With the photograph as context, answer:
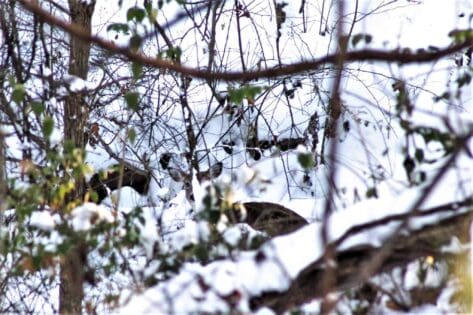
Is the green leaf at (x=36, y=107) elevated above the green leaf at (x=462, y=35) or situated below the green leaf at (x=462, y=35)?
above

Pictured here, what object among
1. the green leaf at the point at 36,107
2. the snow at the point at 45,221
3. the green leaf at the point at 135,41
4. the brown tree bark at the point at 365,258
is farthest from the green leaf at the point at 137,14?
the brown tree bark at the point at 365,258

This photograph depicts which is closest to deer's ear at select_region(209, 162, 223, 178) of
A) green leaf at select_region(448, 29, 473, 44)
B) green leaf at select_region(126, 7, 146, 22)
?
green leaf at select_region(126, 7, 146, 22)

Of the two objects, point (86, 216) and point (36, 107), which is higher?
point (36, 107)

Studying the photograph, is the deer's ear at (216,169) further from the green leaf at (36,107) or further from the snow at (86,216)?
the snow at (86,216)

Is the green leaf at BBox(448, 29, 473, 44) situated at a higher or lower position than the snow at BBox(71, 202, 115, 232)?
higher

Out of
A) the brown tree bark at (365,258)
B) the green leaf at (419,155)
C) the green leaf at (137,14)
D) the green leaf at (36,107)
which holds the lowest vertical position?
the brown tree bark at (365,258)

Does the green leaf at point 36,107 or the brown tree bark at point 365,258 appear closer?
the brown tree bark at point 365,258

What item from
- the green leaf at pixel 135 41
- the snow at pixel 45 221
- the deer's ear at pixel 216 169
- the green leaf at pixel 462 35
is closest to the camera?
the green leaf at pixel 462 35

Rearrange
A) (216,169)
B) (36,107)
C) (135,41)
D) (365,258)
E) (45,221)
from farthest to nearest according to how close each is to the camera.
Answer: (216,169)
(135,41)
(36,107)
(45,221)
(365,258)

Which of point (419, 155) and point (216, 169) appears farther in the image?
point (216, 169)

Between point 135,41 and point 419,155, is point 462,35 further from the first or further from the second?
point 135,41

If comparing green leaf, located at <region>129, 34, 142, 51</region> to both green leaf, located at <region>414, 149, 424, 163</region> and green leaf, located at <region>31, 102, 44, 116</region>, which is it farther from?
green leaf, located at <region>414, 149, 424, 163</region>

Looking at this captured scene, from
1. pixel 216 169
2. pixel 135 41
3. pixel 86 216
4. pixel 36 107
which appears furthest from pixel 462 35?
pixel 216 169

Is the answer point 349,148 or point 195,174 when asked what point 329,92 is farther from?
point 195,174
